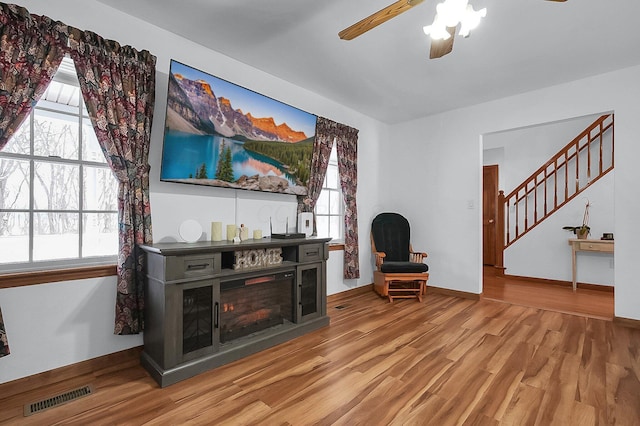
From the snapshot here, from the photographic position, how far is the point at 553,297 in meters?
4.35

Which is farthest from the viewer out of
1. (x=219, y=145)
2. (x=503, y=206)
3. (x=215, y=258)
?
(x=503, y=206)

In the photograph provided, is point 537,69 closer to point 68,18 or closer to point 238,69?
point 238,69

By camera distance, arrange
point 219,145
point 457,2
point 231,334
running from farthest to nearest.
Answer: point 219,145, point 231,334, point 457,2

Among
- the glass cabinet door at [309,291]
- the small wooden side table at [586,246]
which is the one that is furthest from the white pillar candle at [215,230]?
the small wooden side table at [586,246]

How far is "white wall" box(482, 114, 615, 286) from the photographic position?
476 cm

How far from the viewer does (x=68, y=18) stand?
85.2 inches

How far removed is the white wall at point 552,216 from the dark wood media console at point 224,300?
12.4ft

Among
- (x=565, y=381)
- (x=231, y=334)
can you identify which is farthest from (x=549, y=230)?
(x=231, y=334)

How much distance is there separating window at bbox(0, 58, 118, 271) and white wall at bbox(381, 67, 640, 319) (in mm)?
3932

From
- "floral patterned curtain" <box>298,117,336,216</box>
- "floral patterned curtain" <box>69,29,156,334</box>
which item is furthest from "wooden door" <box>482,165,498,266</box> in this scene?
"floral patterned curtain" <box>69,29,156,334</box>

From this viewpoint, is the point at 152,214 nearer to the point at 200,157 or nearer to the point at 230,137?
the point at 200,157

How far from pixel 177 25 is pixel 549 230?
19.9ft

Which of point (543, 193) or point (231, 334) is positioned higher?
point (543, 193)

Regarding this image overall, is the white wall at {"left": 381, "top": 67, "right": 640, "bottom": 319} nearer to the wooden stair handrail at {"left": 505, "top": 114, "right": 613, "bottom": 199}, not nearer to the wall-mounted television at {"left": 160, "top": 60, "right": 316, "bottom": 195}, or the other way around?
the wooden stair handrail at {"left": 505, "top": 114, "right": 613, "bottom": 199}
